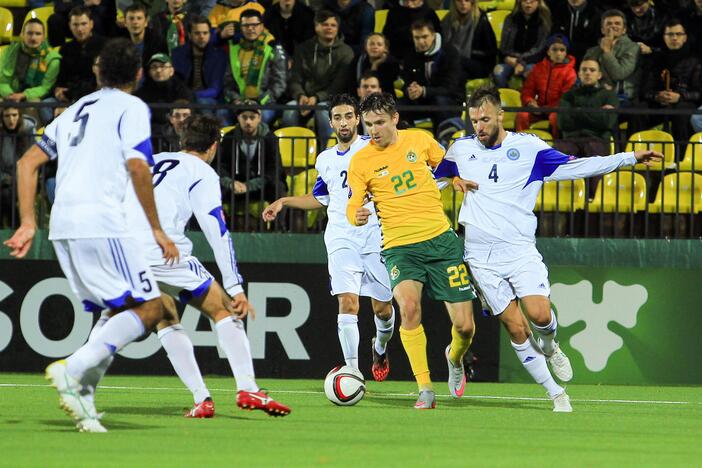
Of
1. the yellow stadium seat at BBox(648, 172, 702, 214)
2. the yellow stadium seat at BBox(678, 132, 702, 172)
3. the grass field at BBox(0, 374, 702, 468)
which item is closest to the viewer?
the grass field at BBox(0, 374, 702, 468)

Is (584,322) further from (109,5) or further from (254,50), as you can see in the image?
(109,5)

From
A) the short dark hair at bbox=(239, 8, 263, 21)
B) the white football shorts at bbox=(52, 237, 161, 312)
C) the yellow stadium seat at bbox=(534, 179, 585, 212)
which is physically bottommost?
the yellow stadium seat at bbox=(534, 179, 585, 212)

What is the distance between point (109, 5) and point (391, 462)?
11770 mm

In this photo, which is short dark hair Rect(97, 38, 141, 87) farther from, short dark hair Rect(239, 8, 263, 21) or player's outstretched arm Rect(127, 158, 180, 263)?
short dark hair Rect(239, 8, 263, 21)

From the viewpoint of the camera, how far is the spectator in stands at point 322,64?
15.8 m

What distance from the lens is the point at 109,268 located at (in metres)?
7.40

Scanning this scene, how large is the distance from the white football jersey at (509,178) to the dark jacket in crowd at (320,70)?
17.9 feet

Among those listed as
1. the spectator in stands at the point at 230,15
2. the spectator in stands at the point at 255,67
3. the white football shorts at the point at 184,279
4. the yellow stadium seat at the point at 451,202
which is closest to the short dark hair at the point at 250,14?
the spectator in stands at the point at 255,67

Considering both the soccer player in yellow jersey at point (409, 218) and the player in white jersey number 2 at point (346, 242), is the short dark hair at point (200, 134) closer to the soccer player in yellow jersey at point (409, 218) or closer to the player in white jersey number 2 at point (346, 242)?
the soccer player in yellow jersey at point (409, 218)

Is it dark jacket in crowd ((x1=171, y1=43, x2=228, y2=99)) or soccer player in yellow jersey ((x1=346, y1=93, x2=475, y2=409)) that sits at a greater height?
dark jacket in crowd ((x1=171, y1=43, x2=228, y2=99))

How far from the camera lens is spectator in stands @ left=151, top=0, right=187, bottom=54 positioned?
1638 cm

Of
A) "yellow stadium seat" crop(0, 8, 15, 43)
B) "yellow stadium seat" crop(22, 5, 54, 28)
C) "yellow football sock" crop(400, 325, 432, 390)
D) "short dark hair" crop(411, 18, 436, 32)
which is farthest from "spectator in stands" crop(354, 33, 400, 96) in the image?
"yellow football sock" crop(400, 325, 432, 390)

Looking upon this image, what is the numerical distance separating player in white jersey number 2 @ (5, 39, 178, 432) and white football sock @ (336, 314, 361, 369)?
4.03 meters

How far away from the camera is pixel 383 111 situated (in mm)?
10188
